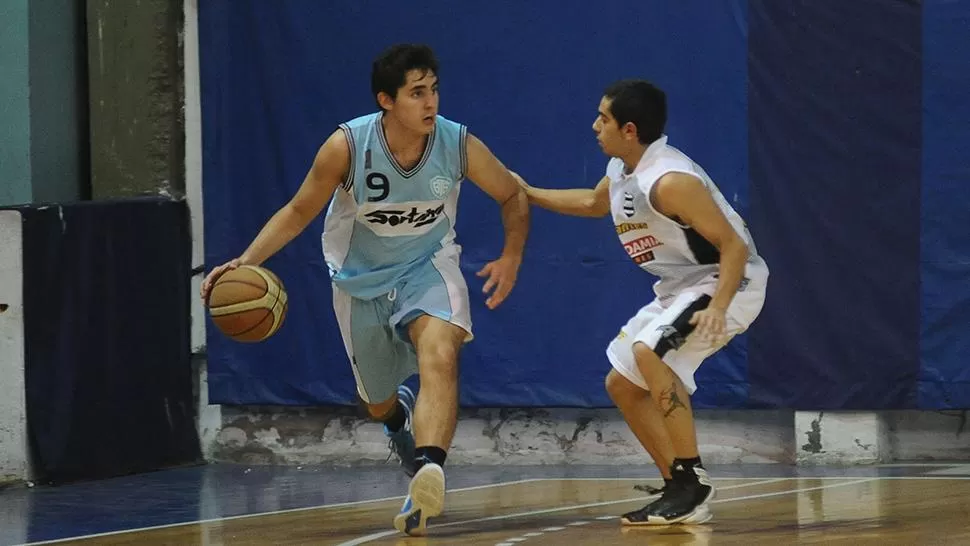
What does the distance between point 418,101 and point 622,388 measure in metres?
1.42

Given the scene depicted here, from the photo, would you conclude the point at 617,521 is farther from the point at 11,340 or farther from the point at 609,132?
the point at 11,340

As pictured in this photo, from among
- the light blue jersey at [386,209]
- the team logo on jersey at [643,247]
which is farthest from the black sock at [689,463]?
the light blue jersey at [386,209]

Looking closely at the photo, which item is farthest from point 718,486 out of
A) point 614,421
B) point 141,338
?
point 141,338

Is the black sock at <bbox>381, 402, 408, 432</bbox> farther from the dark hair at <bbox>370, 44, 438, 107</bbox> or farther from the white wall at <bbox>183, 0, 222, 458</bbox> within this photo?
the white wall at <bbox>183, 0, 222, 458</bbox>

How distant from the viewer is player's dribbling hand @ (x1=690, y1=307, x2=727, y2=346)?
643 cm

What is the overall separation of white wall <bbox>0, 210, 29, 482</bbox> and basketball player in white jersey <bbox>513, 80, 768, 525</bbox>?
3.67 metres

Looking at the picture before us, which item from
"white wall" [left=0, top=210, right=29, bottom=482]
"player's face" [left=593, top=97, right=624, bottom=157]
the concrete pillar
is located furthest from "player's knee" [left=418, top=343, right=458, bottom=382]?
the concrete pillar

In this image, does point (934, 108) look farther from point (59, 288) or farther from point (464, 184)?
point (59, 288)

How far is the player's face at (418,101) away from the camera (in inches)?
267

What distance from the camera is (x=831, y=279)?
9.26 meters

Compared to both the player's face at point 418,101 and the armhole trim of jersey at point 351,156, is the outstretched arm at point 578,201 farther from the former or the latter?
the armhole trim of jersey at point 351,156

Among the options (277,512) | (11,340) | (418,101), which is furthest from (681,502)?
(11,340)

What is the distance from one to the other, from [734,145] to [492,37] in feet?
4.99

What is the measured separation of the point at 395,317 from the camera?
276 inches
